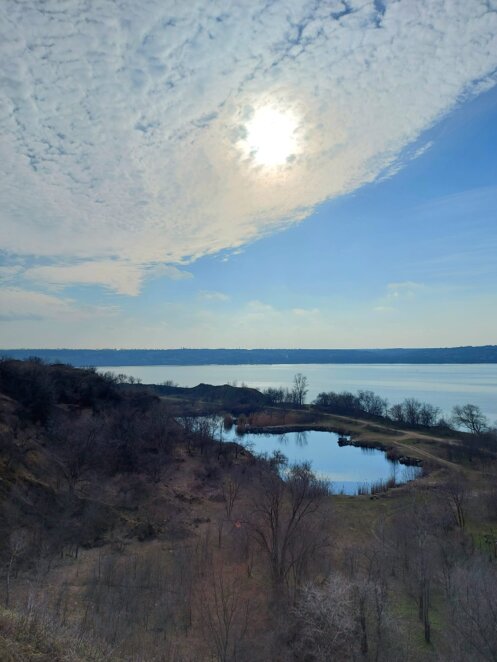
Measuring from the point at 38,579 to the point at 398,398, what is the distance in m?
108

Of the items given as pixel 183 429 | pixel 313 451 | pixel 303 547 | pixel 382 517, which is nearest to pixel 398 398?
pixel 313 451

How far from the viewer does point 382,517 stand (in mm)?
33281

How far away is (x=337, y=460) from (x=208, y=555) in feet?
138

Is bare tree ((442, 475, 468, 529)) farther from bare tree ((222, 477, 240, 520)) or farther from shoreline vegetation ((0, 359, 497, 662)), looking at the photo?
bare tree ((222, 477, 240, 520))

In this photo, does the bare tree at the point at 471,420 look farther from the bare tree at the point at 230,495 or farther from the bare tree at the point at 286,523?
the bare tree at the point at 286,523

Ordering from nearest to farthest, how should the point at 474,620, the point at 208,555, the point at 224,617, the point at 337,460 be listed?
the point at 474,620, the point at 224,617, the point at 208,555, the point at 337,460

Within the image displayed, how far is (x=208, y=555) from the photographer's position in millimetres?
24031

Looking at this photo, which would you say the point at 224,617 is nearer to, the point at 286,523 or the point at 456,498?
the point at 286,523

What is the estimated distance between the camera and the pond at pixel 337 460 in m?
49.7

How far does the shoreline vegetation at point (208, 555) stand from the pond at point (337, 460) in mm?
5319

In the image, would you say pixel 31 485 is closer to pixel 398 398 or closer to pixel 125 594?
pixel 125 594

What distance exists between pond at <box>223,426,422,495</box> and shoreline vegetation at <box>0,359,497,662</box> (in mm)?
5319

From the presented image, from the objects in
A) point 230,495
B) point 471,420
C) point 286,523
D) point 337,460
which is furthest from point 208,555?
point 471,420

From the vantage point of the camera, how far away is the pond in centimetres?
4973
